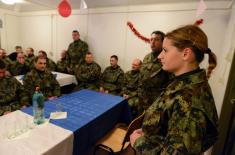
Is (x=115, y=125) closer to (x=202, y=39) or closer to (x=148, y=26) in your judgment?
(x=202, y=39)

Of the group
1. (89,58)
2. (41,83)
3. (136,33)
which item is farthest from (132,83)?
(41,83)

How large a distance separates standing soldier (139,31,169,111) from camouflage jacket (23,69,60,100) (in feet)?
4.83

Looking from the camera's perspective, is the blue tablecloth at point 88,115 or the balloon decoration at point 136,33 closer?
the blue tablecloth at point 88,115

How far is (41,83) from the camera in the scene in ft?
7.77

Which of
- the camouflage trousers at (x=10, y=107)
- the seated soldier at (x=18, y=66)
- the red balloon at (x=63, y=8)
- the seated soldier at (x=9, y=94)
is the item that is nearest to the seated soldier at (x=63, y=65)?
the seated soldier at (x=18, y=66)

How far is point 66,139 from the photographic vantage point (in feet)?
3.96

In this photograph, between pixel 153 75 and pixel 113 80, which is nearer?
pixel 153 75

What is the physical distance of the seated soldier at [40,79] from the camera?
2.29 m

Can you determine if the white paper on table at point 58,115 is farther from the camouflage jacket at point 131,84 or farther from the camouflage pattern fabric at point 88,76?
the camouflage pattern fabric at point 88,76

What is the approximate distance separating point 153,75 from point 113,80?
1.67 m

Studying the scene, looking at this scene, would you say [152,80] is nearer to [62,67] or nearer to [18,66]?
[62,67]

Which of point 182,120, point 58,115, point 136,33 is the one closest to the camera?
point 182,120

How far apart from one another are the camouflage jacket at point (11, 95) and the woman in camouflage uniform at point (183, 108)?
6.49 feet

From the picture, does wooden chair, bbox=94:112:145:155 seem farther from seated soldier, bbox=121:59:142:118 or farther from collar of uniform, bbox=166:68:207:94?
seated soldier, bbox=121:59:142:118
